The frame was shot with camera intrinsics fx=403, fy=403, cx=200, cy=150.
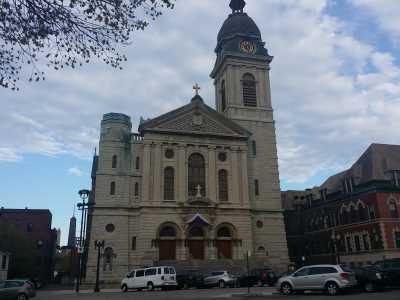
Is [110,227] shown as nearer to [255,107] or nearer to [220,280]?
[220,280]

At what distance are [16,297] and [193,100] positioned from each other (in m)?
29.3

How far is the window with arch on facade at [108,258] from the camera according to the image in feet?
135

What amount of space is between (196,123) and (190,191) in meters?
7.93

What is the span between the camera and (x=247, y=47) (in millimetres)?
53156

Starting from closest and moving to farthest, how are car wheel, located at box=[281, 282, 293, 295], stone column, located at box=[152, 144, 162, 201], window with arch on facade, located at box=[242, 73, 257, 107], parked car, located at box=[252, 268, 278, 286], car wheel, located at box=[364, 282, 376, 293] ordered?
car wheel, located at box=[364, 282, 376, 293], car wheel, located at box=[281, 282, 293, 295], parked car, located at box=[252, 268, 278, 286], stone column, located at box=[152, 144, 162, 201], window with arch on facade, located at box=[242, 73, 257, 107]

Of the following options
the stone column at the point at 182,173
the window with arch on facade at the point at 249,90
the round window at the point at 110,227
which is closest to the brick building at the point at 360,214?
the window with arch on facade at the point at 249,90

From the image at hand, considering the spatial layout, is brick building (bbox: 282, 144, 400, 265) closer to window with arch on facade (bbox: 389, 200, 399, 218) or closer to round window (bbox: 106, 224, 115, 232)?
window with arch on facade (bbox: 389, 200, 399, 218)

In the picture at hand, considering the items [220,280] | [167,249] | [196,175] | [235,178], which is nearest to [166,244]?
[167,249]

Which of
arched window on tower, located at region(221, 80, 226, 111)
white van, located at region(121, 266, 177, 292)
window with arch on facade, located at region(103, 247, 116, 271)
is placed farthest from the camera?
arched window on tower, located at region(221, 80, 226, 111)

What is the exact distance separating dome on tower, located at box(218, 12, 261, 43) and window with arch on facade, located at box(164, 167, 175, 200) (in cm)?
2130

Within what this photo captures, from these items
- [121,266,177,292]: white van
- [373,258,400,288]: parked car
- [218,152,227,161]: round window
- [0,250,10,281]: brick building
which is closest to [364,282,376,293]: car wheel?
[373,258,400,288]: parked car

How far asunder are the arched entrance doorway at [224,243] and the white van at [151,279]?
12.9 metres

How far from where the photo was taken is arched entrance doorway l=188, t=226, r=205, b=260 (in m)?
41.6

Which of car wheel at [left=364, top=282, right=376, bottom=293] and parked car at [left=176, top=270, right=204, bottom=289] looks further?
parked car at [left=176, top=270, right=204, bottom=289]
